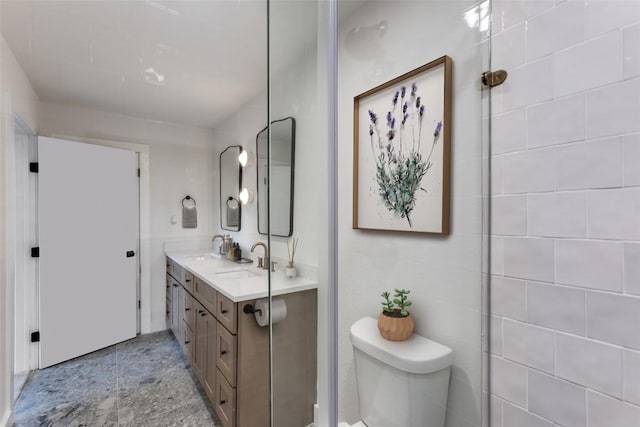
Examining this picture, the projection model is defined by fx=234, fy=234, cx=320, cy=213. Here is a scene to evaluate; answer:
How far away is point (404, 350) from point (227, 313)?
912 millimetres

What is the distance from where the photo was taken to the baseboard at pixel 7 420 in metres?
0.94

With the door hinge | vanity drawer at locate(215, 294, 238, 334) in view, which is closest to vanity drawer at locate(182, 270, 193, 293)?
vanity drawer at locate(215, 294, 238, 334)

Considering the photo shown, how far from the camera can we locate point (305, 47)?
0.75 metres

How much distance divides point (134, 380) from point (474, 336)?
1.52 m

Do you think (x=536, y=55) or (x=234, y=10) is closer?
(x=536, y=55)

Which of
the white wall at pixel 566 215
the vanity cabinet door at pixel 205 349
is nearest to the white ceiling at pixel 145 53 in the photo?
the vanity cabinet door at pixel 205 349

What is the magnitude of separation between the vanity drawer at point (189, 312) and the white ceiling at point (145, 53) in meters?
1.03

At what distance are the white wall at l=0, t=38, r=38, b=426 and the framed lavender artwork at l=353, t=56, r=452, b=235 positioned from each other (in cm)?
138

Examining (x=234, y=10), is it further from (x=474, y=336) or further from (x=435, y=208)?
(x=474, y=336)

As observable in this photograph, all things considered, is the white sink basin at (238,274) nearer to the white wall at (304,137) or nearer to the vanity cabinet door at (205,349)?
the vanity cabinet door at (205,349)

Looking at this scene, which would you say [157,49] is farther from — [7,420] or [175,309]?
[7,420]

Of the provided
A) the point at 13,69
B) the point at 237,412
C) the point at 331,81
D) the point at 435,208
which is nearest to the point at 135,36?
the point at 13,69

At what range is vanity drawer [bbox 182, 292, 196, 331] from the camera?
1.39 m

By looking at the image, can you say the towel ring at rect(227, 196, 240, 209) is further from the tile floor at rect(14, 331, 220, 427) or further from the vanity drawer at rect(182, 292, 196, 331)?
the tile floor at rect(14, 331, 220, 427)
